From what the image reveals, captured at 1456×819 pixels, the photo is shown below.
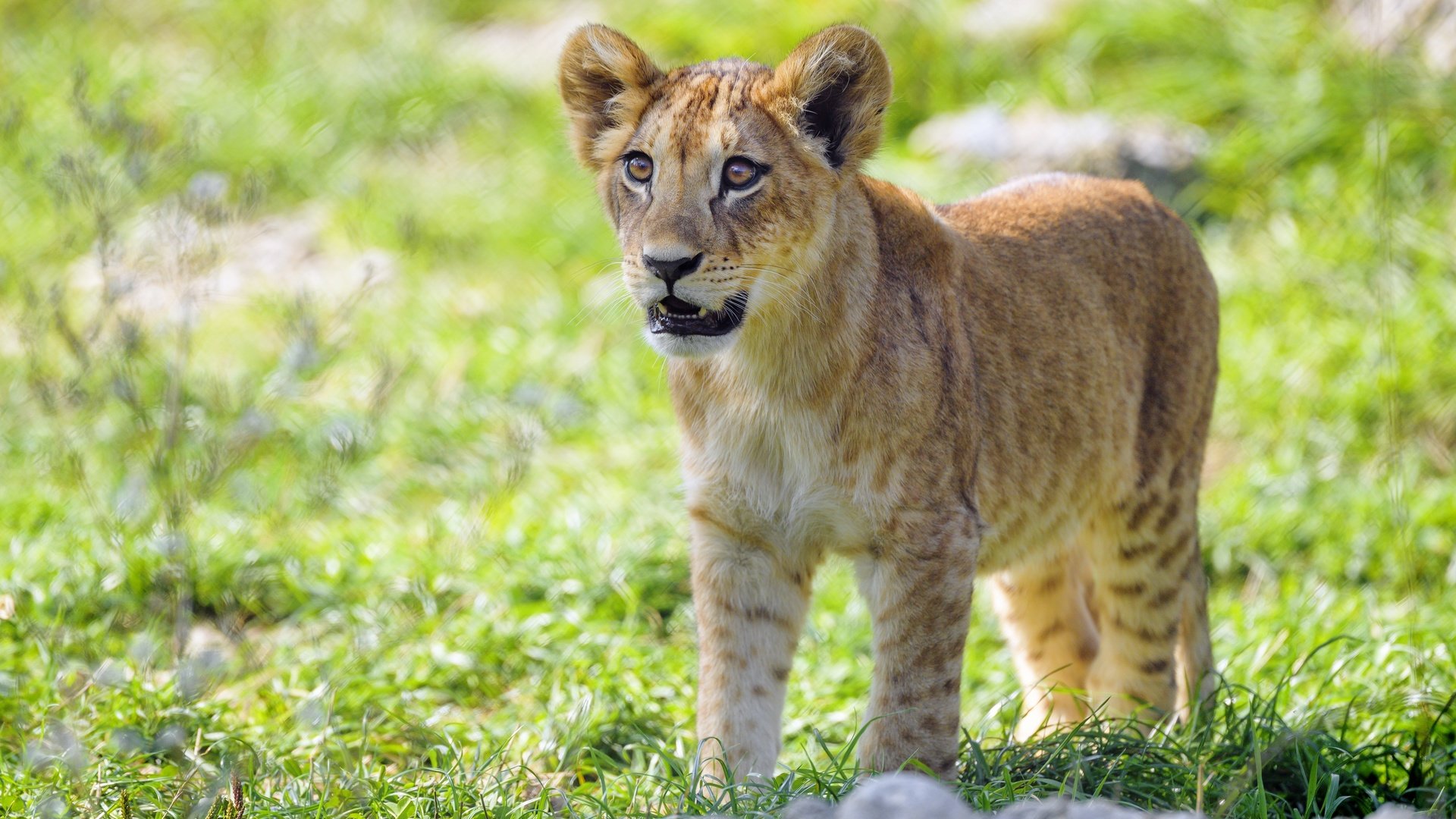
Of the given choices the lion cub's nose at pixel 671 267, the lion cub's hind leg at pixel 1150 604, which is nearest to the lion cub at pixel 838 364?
the lion cub's nose at pixel 671 267

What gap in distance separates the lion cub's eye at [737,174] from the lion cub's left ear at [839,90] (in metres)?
0.22

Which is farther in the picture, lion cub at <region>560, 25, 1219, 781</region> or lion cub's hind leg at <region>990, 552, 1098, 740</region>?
lion cub's hind leg at <region>990, 552, 1098, 740</region>

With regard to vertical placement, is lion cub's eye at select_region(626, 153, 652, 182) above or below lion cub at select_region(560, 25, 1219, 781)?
above

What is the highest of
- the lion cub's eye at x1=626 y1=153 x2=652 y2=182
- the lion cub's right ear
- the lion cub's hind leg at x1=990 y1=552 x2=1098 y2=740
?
the lion cub's right ear

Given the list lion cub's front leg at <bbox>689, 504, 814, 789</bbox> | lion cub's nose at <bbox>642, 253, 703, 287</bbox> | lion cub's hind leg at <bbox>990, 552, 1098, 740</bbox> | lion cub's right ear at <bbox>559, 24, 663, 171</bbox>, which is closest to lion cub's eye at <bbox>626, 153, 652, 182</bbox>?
lion cub's right ear at <bbox>559, 24, 663, 171</bbox>

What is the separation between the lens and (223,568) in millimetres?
5688

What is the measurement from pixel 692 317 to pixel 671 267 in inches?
6.6

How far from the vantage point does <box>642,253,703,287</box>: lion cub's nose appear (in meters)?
3.69

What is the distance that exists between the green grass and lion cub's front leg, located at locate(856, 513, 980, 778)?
0.13 meters

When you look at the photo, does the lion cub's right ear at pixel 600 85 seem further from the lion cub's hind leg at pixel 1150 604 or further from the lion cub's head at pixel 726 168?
the lion cub's hind leg at pixel 1150 604

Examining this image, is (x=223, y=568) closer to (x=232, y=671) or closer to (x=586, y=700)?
(x=232, y=671)

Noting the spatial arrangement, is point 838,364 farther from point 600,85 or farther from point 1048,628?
point 1048,628

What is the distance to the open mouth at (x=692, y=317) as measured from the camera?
12.5 ft

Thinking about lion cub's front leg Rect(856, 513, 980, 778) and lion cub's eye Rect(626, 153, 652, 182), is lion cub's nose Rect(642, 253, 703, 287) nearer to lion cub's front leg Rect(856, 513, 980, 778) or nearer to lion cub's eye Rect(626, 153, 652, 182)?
lion cub's eye Rect(626, 153, 652, 182)
